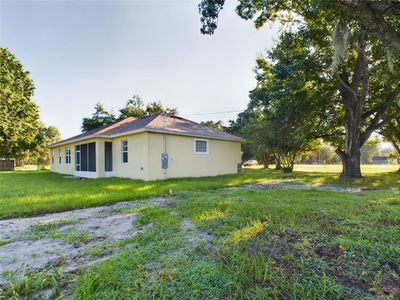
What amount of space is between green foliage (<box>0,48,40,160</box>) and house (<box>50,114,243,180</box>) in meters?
8.29

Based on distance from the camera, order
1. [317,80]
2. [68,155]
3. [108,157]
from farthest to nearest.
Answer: [68,155]
[108,157]
[317,80]

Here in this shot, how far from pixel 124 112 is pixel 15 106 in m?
9.91

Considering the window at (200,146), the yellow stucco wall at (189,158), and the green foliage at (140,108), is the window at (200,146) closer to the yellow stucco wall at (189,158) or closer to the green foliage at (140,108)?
the yellow stucco wall at (189,158)

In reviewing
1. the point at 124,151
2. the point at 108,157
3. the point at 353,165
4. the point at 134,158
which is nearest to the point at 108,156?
the point at 108,157

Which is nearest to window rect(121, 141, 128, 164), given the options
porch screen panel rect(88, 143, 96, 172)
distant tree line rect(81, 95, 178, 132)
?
porch screen panel rect(88, 143, 96, 172)

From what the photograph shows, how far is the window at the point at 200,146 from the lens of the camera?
1184 cm

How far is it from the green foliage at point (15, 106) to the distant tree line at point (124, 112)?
483cm

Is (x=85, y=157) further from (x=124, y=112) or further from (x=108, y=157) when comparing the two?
(x=124, y=112)

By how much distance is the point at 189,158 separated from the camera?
453 inches

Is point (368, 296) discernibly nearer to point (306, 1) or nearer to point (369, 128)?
point (306, 1)

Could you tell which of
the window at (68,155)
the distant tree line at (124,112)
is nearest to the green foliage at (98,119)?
the distant tree line at (124,112)

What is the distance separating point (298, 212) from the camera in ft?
13.7

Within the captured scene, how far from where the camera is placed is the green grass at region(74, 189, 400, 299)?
185 cm

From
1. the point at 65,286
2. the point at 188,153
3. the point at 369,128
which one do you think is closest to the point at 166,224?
the point at 65,286
